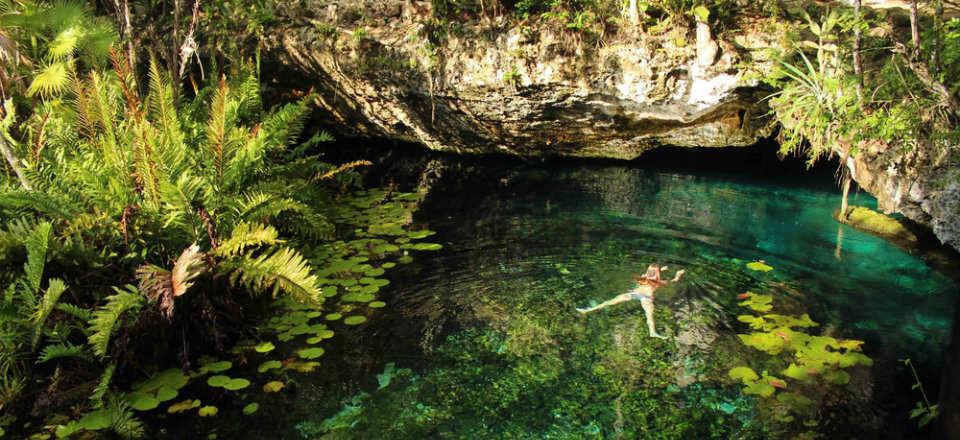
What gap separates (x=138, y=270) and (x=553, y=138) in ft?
19.8

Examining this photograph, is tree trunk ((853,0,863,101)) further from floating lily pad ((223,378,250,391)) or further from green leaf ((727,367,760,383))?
floating lily pad ((223,378,250,391))

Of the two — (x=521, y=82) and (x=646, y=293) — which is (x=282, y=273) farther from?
(x=521, y=82)

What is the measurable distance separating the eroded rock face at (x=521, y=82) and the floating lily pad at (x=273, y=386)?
4962mm

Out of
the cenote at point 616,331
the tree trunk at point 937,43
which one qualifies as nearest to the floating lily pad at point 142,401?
the cenote at point 616,331

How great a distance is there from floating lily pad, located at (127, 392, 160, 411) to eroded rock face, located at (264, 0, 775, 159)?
539 cm

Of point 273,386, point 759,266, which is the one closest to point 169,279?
point 273,386

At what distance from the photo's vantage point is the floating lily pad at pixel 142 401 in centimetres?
339

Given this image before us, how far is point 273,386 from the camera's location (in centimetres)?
367

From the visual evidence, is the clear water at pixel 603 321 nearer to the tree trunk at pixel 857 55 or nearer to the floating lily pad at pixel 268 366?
the floating lily pad at pixel 268 366

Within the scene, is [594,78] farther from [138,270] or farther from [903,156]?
[138,270]

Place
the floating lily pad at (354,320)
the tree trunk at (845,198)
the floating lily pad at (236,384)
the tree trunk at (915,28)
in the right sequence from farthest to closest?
1. the tree trunk at (845,198)
2. the tree trunk at (915,28)
3. the floating lily pad at (354,320)
4. the floating lily pad at (236,384)

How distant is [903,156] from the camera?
535cm

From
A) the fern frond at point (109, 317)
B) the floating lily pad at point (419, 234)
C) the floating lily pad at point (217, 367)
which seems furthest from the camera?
the floating lily pad at point (419, 234)

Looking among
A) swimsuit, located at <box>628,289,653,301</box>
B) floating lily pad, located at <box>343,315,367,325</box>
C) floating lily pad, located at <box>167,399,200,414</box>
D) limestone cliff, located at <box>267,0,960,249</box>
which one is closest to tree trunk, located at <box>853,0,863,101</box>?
limestone cliff, located at <box>267,0,960,249</box>
